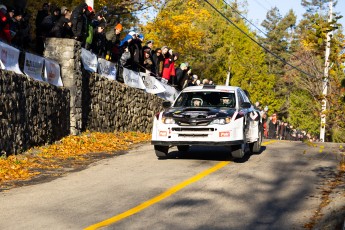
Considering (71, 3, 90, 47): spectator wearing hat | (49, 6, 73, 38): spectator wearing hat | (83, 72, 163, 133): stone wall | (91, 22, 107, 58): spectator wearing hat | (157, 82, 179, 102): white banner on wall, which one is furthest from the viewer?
(157, 82, 179, 102): white banner on wall

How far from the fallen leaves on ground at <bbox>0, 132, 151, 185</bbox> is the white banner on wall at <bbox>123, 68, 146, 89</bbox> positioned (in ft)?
7.93

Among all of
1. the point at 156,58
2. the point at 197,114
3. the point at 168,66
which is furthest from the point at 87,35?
the point at 168,66

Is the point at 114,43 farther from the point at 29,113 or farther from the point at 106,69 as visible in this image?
the point at 29,113

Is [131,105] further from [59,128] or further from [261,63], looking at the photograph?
[261,63]

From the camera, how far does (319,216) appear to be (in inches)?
382

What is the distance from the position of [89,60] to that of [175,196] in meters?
11.3

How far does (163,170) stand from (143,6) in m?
27.4

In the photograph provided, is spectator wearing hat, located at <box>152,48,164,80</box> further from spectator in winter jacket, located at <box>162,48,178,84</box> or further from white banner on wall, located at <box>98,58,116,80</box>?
white banner on wall, located at <box>98,58,116,80</box>

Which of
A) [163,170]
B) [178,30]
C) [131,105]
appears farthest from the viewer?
[178,30]

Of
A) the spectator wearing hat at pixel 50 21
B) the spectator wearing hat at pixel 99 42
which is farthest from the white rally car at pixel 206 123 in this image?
the spectator wearing hat at pixel 99 42

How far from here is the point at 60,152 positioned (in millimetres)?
17781

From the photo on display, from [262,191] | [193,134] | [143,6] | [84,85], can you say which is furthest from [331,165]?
[143,6]

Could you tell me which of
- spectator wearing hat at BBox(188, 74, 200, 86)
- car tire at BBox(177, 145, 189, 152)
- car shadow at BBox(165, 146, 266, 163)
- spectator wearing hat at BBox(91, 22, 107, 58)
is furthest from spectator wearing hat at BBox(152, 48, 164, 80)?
car tire at BBox(177, 145, 189, 152)

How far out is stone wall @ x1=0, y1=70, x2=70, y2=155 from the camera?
603 inches
